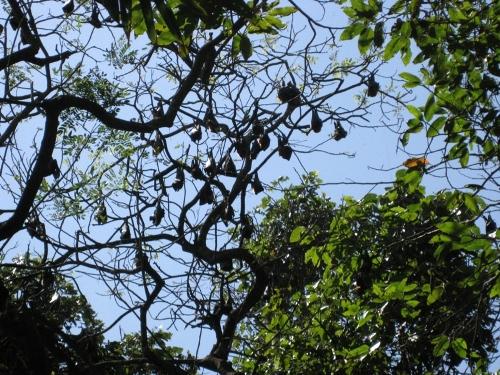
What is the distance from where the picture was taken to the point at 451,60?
405cm

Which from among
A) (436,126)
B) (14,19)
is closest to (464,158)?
(436,126)

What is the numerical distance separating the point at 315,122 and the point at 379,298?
3.42 feet

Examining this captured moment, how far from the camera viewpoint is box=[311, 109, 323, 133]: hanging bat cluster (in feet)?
14.3

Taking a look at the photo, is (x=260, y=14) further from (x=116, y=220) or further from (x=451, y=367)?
(x=451, y=367)

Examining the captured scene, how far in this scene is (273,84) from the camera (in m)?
4.63

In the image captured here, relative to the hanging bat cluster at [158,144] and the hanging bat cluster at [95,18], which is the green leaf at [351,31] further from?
the hanging bat cluster at [95,18]

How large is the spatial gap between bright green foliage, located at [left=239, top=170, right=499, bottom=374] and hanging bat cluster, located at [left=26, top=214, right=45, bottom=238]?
134 centimetres

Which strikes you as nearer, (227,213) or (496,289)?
(496,289)

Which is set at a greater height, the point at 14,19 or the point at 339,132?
the point at 14,19

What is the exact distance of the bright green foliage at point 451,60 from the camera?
3.71 metres

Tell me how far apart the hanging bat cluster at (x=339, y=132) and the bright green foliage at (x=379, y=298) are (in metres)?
0.41

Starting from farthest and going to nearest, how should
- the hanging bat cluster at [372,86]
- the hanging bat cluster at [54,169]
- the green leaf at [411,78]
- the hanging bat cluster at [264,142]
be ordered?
1. the hanging bat cluster at [372,86]
2. the hanging bat cluster at [264,142]
3. the hanging bat cluster at [54,169]
4. the green leaf at [411,78]

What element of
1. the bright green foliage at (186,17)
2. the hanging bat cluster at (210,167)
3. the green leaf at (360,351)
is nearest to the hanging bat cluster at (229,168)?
the hanging bat cluster at (210,167)

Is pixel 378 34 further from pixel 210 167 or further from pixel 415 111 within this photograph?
pixel 210 167
